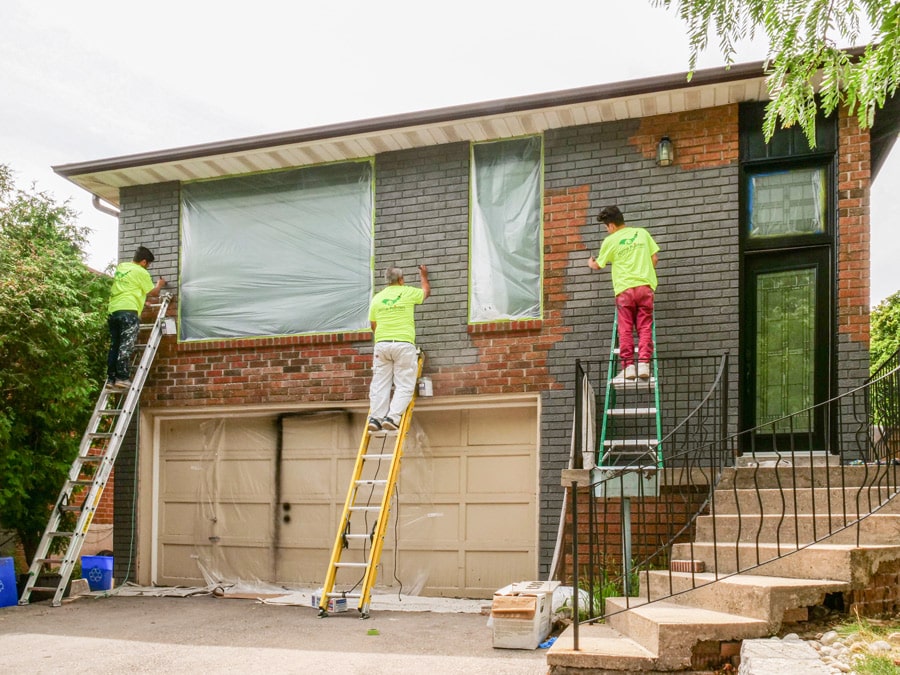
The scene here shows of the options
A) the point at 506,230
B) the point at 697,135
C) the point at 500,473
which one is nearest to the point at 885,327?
the point at 697,135

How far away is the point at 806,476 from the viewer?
21.9 feet

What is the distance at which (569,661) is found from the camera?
5180mm

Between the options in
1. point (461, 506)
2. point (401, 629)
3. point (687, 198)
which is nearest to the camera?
point (401, 629)

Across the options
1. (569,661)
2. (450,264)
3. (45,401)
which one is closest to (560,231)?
(450,264)

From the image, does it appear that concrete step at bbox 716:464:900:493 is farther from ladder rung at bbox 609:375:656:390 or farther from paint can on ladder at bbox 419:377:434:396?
paint can on ladder at bbox 419:377:434:396

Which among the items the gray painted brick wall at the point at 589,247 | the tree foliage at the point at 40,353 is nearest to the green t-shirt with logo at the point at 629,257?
the gray painted brick wall at the point at 589,247

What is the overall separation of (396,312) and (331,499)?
2177mm

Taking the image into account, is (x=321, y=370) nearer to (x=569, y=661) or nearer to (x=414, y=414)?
(x=414, y=414)

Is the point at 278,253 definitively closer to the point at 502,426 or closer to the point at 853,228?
the point at 502,426

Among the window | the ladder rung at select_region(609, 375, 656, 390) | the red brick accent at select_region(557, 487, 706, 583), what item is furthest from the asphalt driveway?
the window

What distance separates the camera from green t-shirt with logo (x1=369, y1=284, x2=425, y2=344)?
8.37 metres

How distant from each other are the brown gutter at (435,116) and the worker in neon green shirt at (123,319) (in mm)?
1201

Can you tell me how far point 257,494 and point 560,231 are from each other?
13.1 feet

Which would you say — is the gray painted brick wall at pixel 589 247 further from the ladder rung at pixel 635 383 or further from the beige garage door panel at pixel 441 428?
the ladder rung at pixel 635 383
